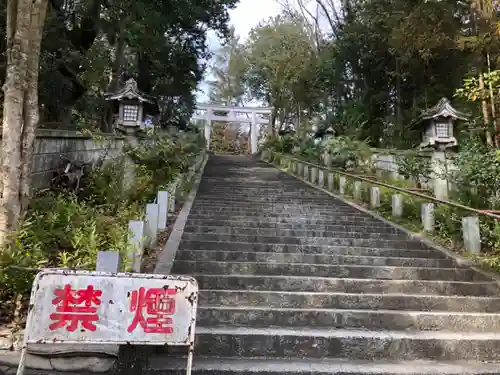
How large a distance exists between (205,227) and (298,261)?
1.84 m

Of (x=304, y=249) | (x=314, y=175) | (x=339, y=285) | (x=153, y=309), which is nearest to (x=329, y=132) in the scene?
(x=314, y=175)

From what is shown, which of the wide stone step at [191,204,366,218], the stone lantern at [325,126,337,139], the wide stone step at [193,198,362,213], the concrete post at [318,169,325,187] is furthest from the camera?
the stone lantern at [325,126,337,139]

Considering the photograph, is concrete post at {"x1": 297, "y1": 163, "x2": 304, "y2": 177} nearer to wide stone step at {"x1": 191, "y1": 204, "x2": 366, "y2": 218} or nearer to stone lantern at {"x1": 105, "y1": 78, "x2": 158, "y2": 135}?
wide stone step at {"x1": 191, "y1": 204, "x2": 366, "y2": 218}

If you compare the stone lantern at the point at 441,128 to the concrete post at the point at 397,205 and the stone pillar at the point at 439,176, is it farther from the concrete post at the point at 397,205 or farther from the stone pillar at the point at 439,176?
the concrete post at the point at 397,205

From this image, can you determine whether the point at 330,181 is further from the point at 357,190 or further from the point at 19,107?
the point at 19,107

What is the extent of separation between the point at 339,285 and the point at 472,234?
2366 mm

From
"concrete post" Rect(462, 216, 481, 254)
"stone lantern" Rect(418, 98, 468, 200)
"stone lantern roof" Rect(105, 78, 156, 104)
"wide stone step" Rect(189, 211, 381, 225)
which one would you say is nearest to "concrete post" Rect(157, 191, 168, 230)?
"wide stone step" Rect(189, 211, 381, 225)

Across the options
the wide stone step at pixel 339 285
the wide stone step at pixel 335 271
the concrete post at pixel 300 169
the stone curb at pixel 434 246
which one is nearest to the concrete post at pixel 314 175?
the concrete post at pixel 300 169

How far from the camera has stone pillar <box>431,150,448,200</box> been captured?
813 centimetres

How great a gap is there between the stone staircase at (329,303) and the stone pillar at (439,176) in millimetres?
1794

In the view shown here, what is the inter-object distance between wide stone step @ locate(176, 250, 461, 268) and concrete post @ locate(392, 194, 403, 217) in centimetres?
228

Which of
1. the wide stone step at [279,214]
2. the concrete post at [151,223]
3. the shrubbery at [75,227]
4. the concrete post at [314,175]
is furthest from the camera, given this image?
the concrete post at [314,175]

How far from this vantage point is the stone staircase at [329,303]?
354 cm

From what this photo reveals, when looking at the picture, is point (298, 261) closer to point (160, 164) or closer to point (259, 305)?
point (259, 305)
